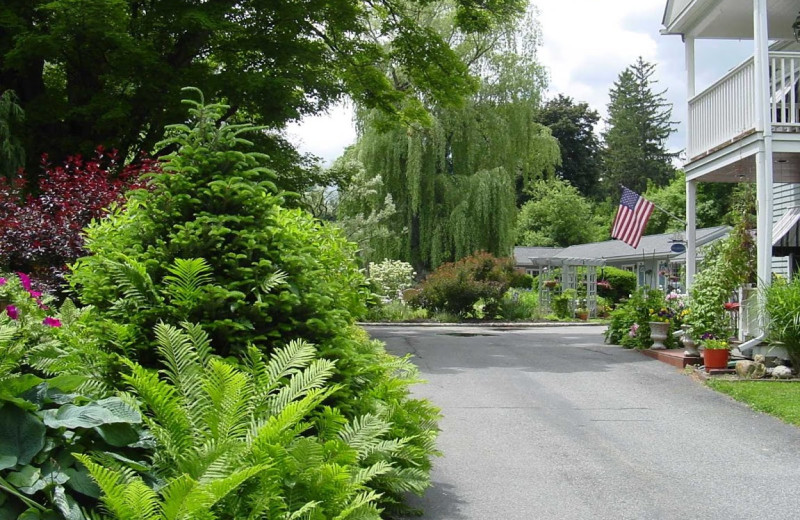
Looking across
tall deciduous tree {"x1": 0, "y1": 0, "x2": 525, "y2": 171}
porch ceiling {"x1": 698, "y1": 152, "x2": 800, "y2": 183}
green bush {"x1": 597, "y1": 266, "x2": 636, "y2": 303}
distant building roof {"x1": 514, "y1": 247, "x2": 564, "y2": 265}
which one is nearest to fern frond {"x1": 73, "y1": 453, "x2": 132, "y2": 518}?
porch ceiling {"x1": 698, "y1": 152, "x2": 800, "y2": 183}

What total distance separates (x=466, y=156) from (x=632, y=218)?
394 inches

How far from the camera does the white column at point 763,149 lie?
10914mm

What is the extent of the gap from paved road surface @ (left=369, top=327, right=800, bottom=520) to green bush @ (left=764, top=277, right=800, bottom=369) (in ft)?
4.33

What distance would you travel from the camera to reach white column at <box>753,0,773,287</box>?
10.9 m

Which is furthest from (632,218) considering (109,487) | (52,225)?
(109,487)

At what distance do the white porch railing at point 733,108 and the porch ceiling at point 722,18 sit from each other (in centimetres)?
120

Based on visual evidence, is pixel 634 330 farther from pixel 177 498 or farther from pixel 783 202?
pixel 177 498

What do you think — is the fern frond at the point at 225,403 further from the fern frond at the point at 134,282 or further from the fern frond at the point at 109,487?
the fern frond at the point at 134,282

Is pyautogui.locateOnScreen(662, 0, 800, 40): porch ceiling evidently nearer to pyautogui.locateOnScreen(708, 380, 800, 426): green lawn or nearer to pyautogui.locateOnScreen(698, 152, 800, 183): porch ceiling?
pyautogui.locateOnScreen(698, 152, 800, 183): porch ceiling

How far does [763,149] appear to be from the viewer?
11.0 metres

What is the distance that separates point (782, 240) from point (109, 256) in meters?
13.8

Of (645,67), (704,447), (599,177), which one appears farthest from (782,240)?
(645,67)

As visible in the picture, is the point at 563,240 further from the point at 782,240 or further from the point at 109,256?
the point at 109,256

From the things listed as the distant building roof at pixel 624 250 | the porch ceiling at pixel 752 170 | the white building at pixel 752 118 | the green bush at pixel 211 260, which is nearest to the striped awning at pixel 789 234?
the white building at pixel 752 118
